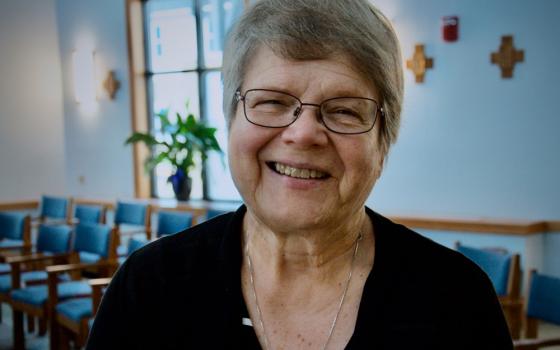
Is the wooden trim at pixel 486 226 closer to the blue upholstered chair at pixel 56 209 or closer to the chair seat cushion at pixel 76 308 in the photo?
the chair seat cushion at pixel 76 308

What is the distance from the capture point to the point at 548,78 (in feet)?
16.7

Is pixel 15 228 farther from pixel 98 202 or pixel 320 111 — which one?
pixel 320 111

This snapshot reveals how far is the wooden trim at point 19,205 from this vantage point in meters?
8.81

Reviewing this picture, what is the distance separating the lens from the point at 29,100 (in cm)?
902

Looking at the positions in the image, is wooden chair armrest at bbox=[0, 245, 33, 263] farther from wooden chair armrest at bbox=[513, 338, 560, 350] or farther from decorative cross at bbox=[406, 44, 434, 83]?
wooden chair armrest at bbox=[513, 338, 560, 350]

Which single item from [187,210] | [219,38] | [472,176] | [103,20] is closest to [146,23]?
[103,20]

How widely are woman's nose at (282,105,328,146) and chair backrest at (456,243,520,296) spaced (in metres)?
2.57

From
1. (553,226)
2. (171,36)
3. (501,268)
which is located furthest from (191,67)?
(501,268)

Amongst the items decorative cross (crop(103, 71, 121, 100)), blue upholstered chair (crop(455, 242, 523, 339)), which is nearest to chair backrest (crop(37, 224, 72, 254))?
decorative cross (crop(103, 71, 121, 100))

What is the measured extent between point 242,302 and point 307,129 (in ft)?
1.20

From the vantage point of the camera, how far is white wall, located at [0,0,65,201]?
8.88 meters

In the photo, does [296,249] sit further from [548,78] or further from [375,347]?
[548,78]

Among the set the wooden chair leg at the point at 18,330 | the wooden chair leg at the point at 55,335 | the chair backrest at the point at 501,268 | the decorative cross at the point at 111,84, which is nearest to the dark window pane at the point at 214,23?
the decorative cross at the point at 111,84

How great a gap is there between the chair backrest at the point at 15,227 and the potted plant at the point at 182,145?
5.10 ft
